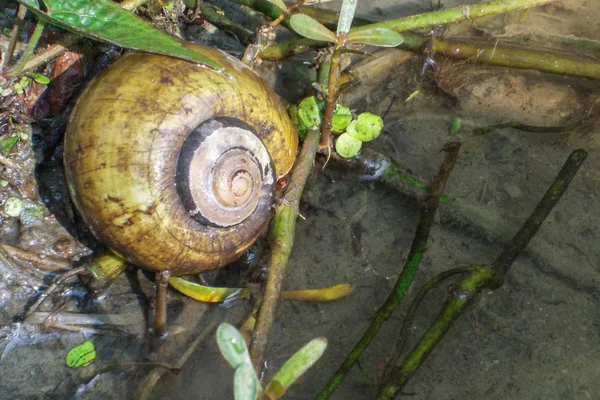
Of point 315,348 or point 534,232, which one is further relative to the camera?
point 534,232

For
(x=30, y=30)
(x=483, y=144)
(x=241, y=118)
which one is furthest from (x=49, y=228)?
(x=483, y=144)

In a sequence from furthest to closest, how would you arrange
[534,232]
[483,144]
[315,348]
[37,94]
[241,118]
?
[483,144] → [37,94] → [534,232] → [241,118] → [315,348]

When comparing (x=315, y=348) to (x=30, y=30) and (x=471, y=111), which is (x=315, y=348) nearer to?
(x=471, y=111)

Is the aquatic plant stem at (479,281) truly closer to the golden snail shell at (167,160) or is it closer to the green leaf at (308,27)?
the golden snail shell at (167,160)

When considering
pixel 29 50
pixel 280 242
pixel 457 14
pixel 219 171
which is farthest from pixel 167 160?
pixel 457 14

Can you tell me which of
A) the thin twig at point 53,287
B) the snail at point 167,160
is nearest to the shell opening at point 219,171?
the snail at point 167,160

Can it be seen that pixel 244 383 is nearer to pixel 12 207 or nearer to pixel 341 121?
pixel 341 121

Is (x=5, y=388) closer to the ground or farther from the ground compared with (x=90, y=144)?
closer to the ground

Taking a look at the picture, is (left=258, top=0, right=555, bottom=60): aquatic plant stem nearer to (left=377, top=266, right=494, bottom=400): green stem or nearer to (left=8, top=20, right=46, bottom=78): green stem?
(left=377, top=266, right=494, bottom=400): green stem
